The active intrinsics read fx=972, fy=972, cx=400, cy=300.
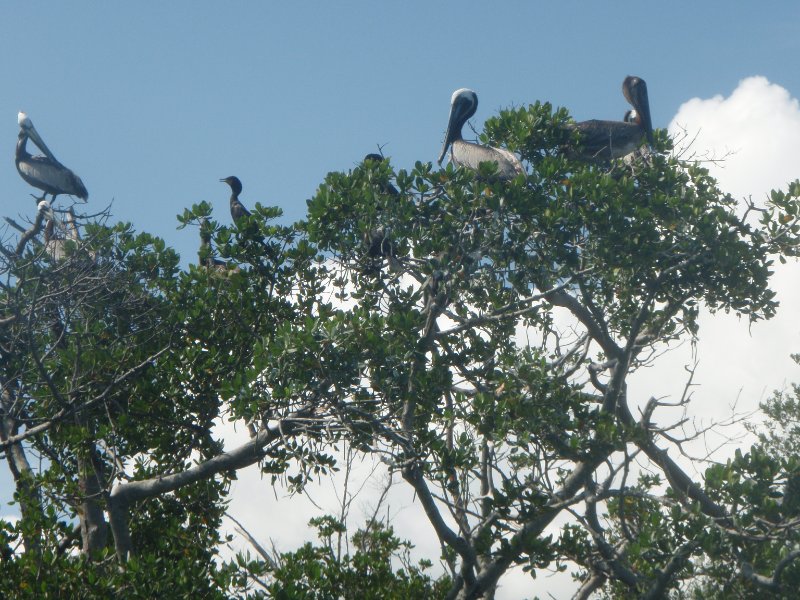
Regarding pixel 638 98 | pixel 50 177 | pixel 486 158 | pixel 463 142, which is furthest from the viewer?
pixel 50 177

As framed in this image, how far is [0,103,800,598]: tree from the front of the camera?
675cm

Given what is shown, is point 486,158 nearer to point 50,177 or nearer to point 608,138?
point 608,138

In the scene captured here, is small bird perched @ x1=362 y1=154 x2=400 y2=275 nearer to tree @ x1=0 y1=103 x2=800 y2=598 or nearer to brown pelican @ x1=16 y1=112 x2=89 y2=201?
tree @ x1=0 y1=103 x2=800 y2=598

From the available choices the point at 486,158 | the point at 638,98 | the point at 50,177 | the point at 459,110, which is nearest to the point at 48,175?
the point at 50,177

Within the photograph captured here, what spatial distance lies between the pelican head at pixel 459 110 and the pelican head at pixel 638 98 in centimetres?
216

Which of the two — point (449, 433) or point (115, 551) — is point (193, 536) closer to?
point (115, 551)

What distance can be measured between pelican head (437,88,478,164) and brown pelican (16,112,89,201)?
6.34 meters

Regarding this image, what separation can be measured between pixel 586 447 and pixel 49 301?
429cm

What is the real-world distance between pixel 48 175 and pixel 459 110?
694cm

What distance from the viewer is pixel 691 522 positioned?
6.50 meters

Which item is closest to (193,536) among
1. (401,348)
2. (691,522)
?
(401,348)

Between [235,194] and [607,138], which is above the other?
[235,194]

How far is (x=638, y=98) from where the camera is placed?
42.0ft

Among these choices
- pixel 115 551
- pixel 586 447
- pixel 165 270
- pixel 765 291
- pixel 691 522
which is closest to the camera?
pixel 691 522
